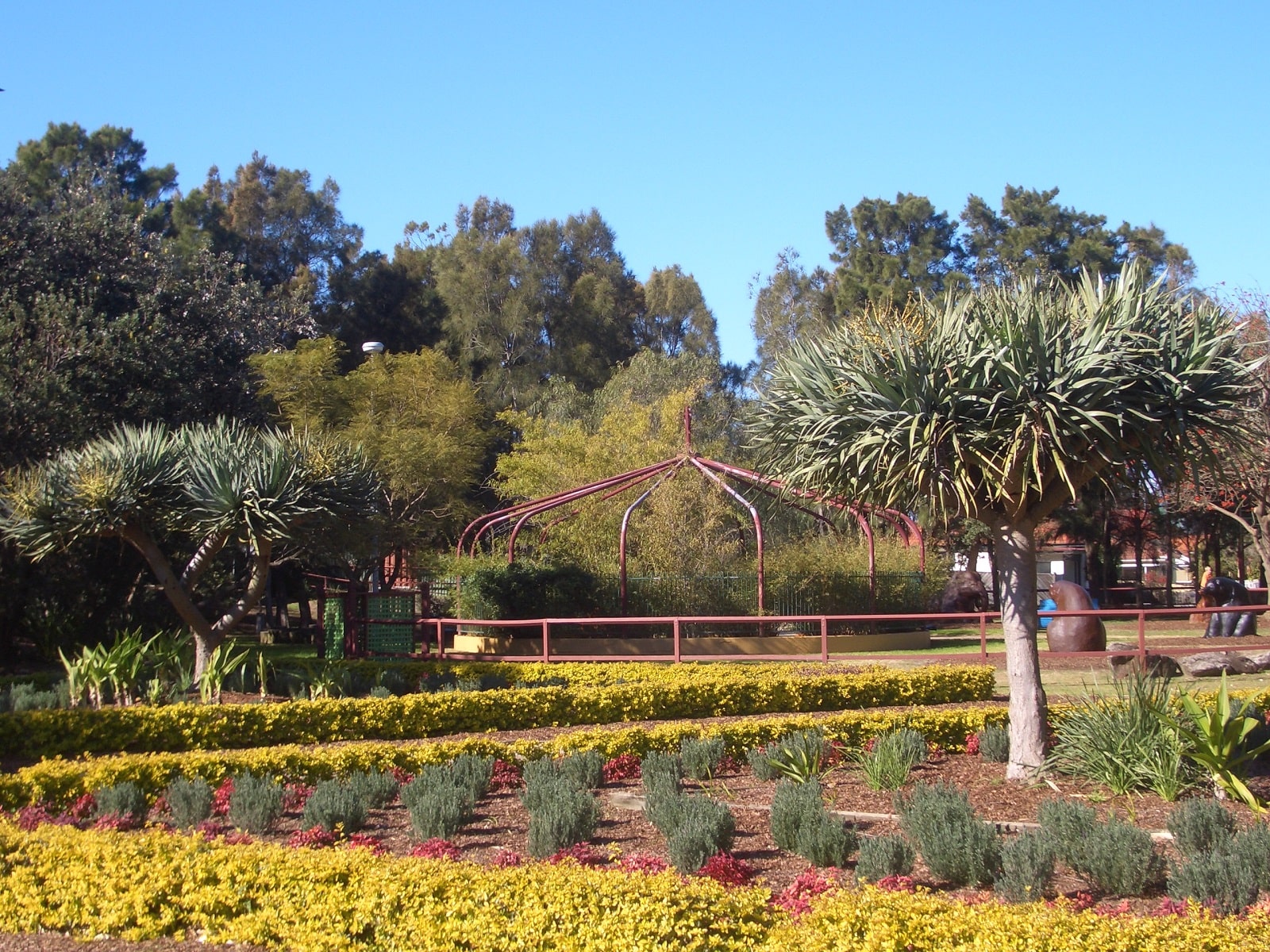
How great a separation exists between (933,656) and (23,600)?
16360 millimetres

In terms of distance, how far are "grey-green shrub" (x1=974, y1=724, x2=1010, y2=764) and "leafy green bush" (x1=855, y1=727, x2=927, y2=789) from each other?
101cm

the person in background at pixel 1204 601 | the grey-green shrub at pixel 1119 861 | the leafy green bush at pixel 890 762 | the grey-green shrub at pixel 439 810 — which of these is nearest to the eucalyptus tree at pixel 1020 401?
the leafy green bush at pixel 890 762

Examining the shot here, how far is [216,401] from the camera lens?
990 inches

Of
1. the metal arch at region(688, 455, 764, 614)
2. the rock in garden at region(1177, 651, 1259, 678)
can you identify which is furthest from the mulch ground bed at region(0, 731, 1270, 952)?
the metal arch at region(688, 455, 764, 614)

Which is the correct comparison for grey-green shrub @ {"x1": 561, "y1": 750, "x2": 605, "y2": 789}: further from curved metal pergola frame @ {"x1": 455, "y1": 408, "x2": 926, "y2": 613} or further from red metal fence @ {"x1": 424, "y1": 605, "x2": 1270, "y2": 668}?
curved metal pergola frame @ {"x1": 455, "y1": 408, "x2": 926, "y2": 613}

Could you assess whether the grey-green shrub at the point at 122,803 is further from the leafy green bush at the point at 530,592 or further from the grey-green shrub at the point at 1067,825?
the leafy green bush at the point at 530,592

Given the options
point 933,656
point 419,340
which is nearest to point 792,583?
point 933,656

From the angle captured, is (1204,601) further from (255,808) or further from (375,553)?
(255,808)

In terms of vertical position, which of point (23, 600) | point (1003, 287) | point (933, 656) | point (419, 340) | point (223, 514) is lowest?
point (933, 656)

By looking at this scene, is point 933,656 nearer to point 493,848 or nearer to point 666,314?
point 493,848

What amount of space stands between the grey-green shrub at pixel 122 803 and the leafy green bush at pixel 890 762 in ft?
18.0

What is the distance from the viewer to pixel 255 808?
7723mm

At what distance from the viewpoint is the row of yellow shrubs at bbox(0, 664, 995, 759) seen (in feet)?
37.3

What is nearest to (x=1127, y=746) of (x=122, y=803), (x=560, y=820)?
(x=560, y=820)
